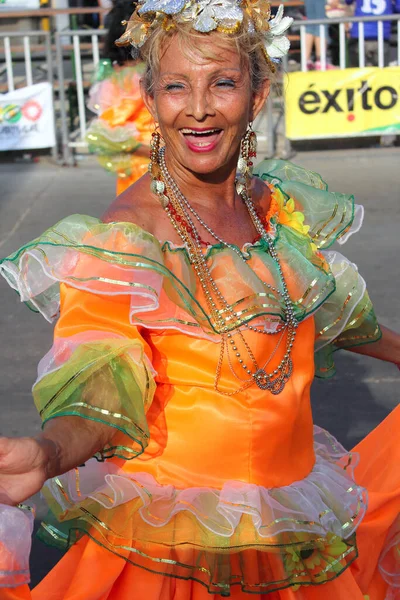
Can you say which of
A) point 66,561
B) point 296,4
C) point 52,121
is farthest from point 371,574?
point 296,4

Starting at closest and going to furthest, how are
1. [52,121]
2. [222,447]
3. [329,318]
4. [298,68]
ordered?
[222,447] → [329,318] → [52,121] → [298,68]

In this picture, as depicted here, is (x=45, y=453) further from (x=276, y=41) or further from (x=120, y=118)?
(x=120, y=118)

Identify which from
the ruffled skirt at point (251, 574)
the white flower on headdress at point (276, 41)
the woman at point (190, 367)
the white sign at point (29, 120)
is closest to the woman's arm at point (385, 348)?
the ruffled skirt at point (251, 574)

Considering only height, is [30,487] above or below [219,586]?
above

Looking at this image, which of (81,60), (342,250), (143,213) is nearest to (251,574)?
(143,213)

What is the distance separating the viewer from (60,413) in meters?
2.04

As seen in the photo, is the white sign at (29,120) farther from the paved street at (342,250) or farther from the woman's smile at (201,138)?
the woman's smile at (201,138)

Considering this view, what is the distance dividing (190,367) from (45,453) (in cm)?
49

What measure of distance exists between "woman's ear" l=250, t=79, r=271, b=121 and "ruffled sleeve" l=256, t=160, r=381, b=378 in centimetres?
29

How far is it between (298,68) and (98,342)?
31.8 feet

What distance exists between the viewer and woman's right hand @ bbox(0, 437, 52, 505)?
5.97 ft

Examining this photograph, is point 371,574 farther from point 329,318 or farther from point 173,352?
point 173,352

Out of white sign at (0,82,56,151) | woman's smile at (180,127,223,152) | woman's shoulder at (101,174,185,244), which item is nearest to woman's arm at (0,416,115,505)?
woman's shoulder at (101,174,185,244)

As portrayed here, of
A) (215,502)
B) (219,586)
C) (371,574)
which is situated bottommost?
(371,574)
